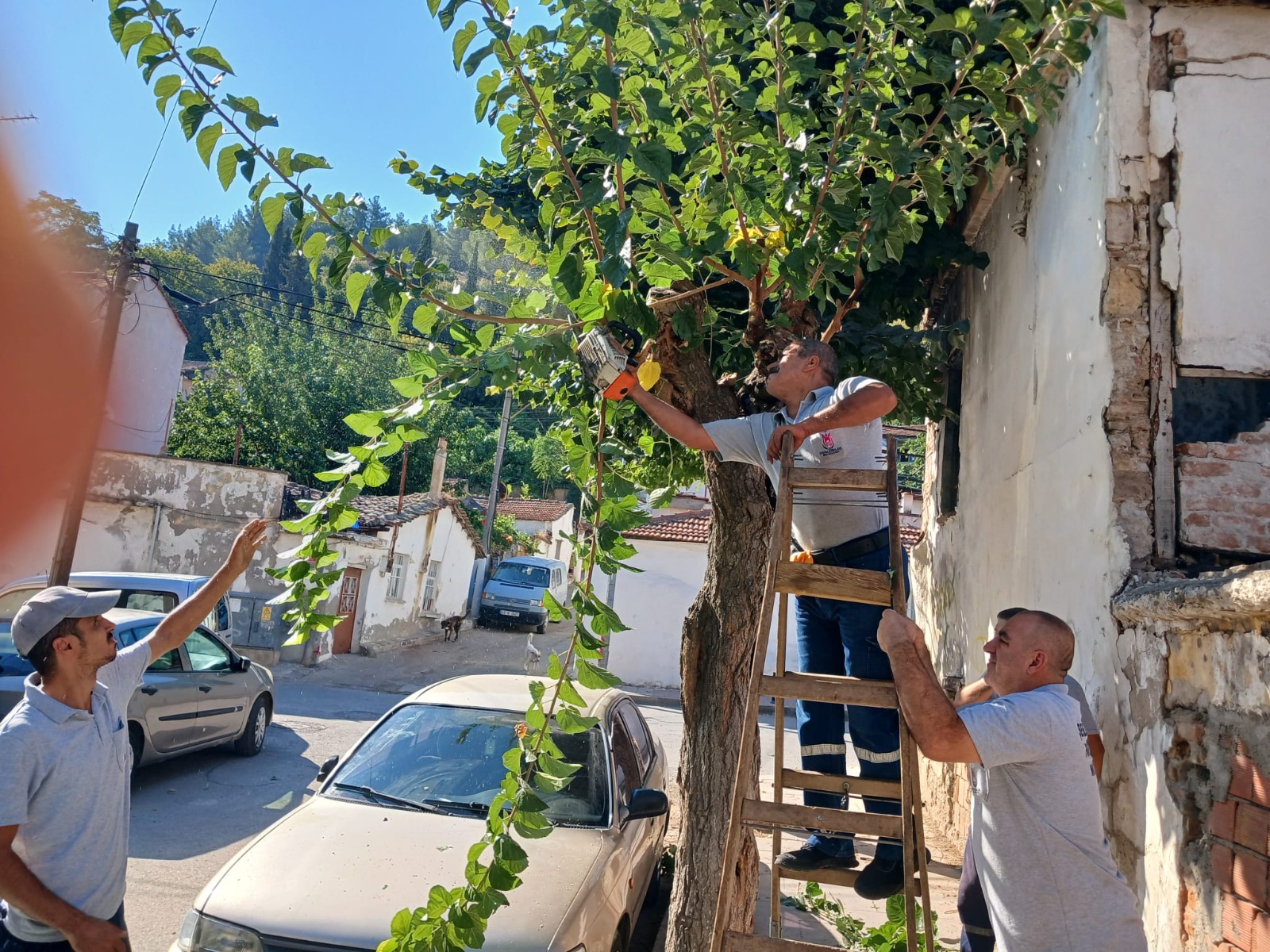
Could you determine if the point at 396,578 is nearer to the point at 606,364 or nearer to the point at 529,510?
the point at 529,510

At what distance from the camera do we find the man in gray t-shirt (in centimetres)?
236

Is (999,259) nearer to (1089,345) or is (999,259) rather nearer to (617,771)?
(1089,345)

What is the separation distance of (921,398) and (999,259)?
107cm

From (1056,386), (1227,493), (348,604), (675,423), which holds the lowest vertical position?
(348,604)

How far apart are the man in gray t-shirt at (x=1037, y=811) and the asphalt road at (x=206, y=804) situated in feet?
12.6

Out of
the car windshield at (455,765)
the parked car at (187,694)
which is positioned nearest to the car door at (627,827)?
the car windshield at (455,765)

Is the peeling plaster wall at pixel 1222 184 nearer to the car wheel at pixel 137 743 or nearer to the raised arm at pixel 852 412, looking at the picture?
the raised arm at pixel 852 412

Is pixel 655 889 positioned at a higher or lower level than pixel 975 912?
lower

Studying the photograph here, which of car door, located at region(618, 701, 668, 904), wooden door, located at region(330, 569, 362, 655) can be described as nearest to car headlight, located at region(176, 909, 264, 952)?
car door, located at region(618, 701, 668, 904)

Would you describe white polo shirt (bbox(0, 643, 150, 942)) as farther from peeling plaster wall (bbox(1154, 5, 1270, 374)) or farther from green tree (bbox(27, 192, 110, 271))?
green tree (bbox(27, 192, 110, 271))

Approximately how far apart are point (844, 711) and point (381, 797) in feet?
8.33

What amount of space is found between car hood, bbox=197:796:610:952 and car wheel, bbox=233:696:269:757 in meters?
5.95

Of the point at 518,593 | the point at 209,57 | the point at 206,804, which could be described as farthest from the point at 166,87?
the point at 518,593

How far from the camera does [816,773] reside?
131 inches
